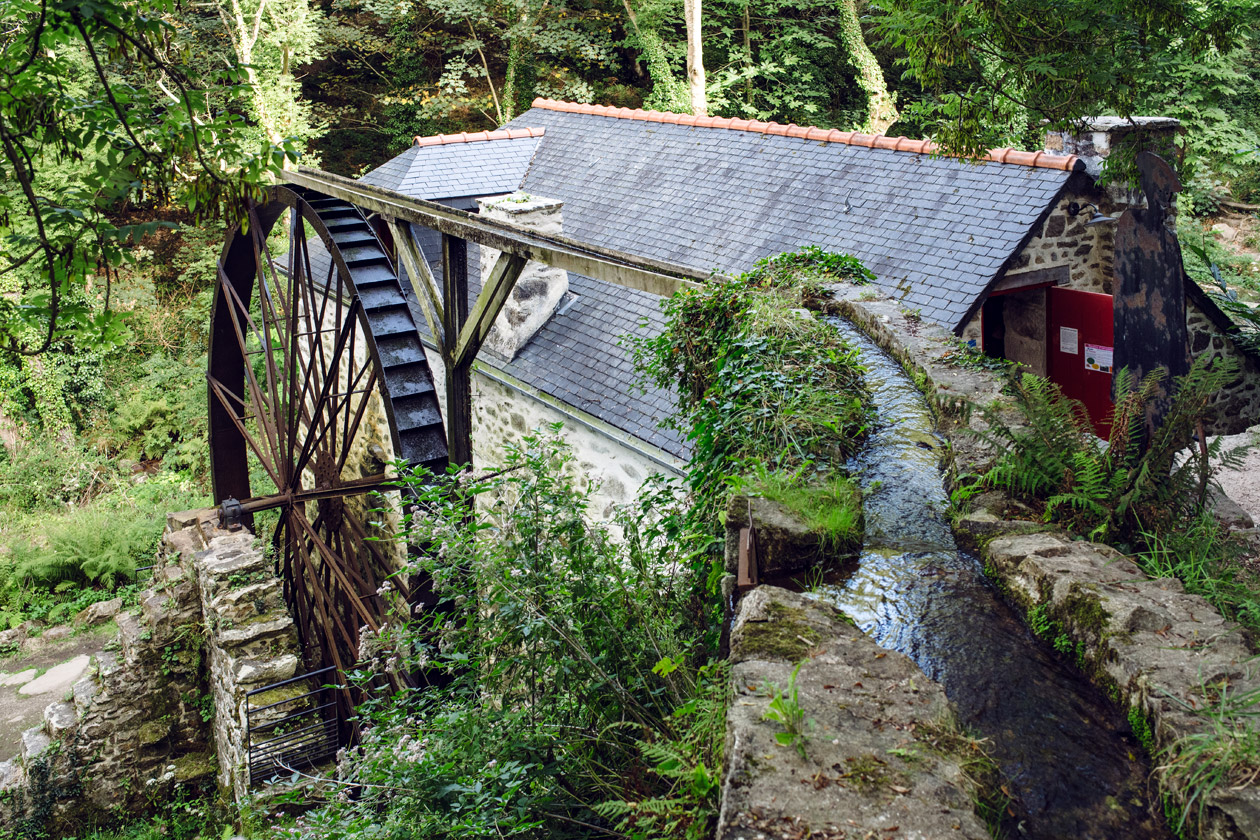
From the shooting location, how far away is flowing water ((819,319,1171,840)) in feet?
5.54

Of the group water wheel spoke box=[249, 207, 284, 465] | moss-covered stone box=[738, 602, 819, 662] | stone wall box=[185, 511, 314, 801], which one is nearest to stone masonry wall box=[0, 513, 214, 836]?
stone wall box=[185, 511, 314, 801]

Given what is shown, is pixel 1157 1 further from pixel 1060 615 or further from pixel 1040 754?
pixel 1040 754

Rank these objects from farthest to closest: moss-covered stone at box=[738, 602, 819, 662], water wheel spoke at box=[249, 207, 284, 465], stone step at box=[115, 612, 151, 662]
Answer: water wheel spoke at box=[249, 207, 284, 465] → stone step at box=[115, 612, 151, 662] → moss-covered stone at box=[738, 602, 819, 662]

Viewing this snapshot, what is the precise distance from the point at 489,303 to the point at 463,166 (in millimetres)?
5808

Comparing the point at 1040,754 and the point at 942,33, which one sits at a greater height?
the point at 942,33

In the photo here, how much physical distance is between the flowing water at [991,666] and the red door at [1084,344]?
16.3ft

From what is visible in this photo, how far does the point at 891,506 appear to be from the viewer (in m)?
2.88

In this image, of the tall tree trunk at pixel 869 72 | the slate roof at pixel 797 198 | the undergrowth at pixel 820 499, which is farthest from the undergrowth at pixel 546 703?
the tall tree trunk at pixel 869 72

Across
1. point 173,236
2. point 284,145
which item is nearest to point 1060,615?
point 284,145

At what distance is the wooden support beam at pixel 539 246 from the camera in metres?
4.62

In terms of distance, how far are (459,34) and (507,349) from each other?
575 inches

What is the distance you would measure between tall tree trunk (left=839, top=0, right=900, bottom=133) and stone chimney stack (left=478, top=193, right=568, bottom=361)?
39.4 feet

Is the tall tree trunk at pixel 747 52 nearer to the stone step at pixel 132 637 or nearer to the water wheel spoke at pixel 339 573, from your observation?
the water wheel spoke at pixel 339 573

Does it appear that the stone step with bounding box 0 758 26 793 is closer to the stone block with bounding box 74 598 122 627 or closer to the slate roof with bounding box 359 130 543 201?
the stone block with bounding box 74 598 122 627
